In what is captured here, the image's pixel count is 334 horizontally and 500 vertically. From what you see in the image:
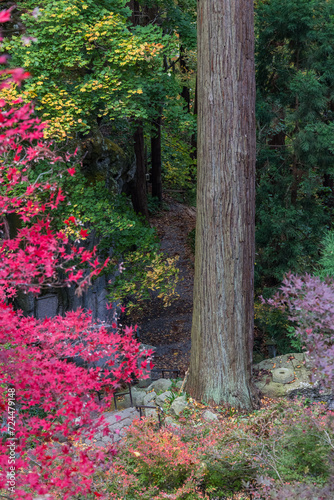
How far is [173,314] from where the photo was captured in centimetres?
1235

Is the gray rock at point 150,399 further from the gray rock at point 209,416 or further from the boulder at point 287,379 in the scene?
the boulder at point 287,379

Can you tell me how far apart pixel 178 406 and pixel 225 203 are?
2719mm

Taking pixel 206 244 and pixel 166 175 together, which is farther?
pixel 166 175

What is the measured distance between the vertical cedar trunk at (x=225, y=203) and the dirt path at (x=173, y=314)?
349 centimetres

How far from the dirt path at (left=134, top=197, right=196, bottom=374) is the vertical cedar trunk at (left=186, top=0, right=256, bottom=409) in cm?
349

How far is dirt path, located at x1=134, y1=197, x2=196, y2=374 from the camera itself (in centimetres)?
1088

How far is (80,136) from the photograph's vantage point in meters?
8.49

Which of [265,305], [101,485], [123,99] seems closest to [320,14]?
[123,99]

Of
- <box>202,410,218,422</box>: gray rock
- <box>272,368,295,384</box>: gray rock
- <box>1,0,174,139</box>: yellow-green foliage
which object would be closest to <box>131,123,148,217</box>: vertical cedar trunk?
<box>1,0,174,139</box>: yellow-green foliage

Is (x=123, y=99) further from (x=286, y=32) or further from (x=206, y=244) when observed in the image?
(x=286, y=32)

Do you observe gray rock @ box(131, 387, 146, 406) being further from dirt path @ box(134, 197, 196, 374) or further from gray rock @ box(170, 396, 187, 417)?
dirt path @ box(134, 197, 196, 374)

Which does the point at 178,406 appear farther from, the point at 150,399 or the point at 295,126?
the point at 295,126

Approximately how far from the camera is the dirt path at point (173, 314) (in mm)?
10881

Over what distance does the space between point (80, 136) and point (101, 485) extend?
20.8ft
